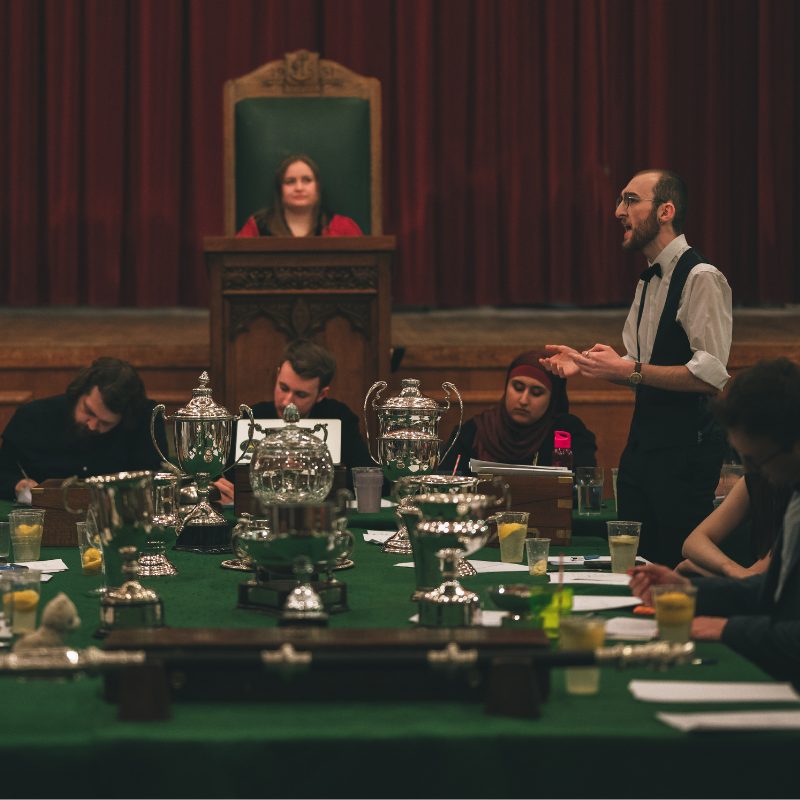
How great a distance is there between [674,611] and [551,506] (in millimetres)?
1235

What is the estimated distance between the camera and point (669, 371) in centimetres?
376

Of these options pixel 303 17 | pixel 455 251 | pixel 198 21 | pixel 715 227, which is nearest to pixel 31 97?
pixel 198 21

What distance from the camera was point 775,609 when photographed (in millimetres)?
2180

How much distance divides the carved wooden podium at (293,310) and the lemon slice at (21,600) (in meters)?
2.94

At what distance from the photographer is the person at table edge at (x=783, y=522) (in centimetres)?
204

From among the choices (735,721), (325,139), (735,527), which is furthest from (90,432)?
(735,721)

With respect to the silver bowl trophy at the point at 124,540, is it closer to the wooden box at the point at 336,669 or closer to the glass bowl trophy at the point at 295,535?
the glass bowl trophy at the point at 295,535

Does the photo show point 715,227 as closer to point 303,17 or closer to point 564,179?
point 564,179

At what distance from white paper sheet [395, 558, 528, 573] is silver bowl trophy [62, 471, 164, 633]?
73cm

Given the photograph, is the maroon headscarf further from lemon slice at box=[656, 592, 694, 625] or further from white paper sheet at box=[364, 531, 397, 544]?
lemon slice at box=[656, 592, 694, 625]

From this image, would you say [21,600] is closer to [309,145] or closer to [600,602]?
[600,602]

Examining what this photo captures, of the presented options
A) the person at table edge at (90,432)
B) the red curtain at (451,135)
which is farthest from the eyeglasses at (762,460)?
the red curtain at (451,135)

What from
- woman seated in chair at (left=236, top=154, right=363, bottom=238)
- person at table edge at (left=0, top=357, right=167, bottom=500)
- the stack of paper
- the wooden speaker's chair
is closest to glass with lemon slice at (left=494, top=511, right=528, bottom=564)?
the stack of paper

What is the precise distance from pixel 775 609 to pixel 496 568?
0.75 m
